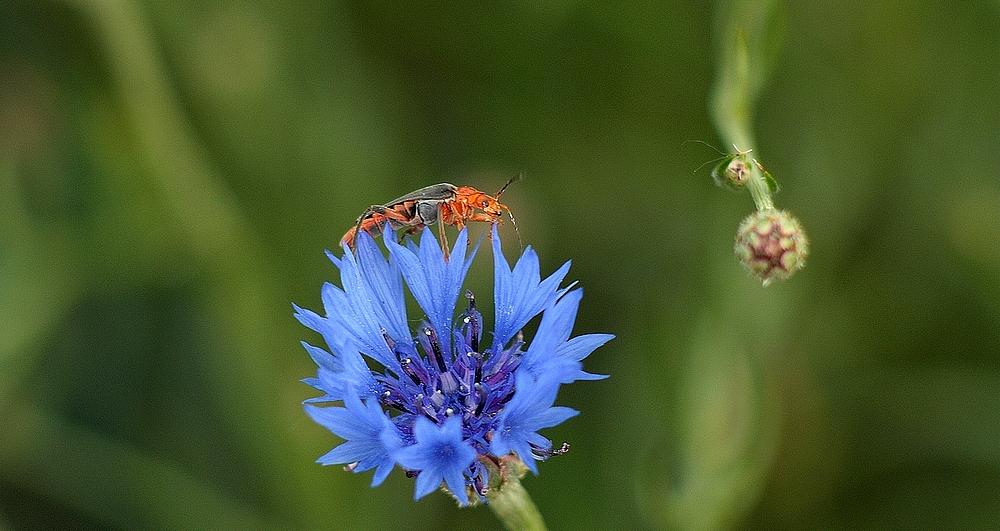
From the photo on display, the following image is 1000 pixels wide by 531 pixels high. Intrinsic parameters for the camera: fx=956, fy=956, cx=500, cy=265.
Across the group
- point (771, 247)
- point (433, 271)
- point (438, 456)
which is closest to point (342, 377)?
point (438, 456)

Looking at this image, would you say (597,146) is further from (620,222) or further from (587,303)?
(587,303)

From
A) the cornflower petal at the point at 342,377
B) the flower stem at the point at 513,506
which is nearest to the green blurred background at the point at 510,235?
the flower stem at the point at 513,506

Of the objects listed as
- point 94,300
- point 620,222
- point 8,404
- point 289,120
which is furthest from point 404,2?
point 8,404

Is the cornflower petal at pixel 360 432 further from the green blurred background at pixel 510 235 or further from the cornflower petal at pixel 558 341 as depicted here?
the green blurred background at pixel 510 235

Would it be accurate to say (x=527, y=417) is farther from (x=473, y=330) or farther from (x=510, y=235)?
(x=510, y=235)

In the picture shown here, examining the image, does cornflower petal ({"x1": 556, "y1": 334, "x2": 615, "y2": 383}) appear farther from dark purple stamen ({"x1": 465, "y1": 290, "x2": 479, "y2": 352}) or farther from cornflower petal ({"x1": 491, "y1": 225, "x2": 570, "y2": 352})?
dark purple stamen ({"x1": 465, "y1": 290, "x2": 479, "y2": 352})

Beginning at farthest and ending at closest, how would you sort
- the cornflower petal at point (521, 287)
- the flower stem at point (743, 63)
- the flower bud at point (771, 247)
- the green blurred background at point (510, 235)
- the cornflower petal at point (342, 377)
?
the green blurred background at point (510, 235)
the flower stem at point (743, 63)
the cornflower petal at point (521, 287)
the flower bud at point (771, 247)
the cornflower petal at point (342, 377)
